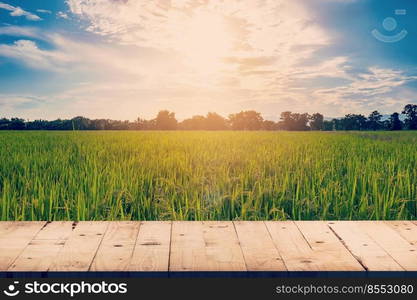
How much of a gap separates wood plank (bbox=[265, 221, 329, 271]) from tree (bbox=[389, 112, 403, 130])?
5113 cm

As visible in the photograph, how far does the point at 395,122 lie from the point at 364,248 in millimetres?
51875

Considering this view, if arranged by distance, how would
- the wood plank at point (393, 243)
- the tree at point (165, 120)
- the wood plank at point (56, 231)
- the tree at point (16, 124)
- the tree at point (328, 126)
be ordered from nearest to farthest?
1. the wood plank at point (393, 243)
2. the wood plank at point (56, 231)
3. the tree at point (16, 124)
4. the tree at point (165, 120)
5. the tree at point (328, 126)

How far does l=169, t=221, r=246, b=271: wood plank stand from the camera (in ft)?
7.50

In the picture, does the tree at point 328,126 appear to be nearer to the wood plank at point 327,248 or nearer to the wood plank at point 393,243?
the wood plank at point 393,243

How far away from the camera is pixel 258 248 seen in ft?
8.42

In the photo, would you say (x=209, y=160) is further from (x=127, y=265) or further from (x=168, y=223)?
(x=127, y=265)

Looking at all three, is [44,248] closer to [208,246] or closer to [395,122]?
[208,246]

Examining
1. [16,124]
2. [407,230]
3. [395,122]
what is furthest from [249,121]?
[407,230]

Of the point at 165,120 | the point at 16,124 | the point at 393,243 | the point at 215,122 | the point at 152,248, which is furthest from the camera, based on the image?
the point at 215,122

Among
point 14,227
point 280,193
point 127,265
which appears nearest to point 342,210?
point 280,193

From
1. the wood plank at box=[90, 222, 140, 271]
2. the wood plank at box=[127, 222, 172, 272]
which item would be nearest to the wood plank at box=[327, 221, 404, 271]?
the wood plank at box=[127, 222, 172, 272]

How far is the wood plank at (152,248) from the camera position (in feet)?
7.46
